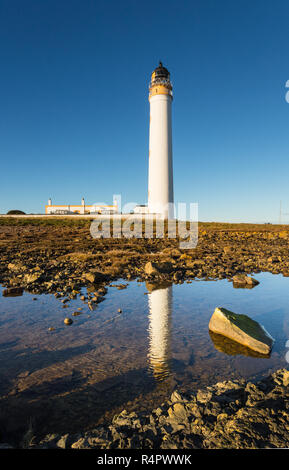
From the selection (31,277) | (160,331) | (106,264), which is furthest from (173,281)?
(31,277)

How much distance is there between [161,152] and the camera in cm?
3406

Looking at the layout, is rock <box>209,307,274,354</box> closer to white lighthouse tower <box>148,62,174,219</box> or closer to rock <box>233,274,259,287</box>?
rock <box>233,274,259,287</box>

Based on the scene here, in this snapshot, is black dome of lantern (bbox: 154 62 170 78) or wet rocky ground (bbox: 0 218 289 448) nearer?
wet rocky ground (bbox: 0 218 289 448)

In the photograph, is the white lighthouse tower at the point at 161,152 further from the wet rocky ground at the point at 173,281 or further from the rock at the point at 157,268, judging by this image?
the rock at the point at 157,268

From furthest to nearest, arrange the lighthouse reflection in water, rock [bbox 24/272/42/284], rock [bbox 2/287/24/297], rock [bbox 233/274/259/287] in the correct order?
rock [bbox 233/274/259/287] < rock [bbox 24/272/42/284] < rock [bbox 2/287/24/297] < the lighthouse reflection in water

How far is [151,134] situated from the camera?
114 ft

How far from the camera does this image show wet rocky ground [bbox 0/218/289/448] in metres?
2.62

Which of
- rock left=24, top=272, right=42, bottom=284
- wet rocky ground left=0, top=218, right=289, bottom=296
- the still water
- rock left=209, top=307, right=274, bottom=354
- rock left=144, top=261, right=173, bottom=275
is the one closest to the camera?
the still water

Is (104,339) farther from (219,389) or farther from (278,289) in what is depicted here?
(278,289)

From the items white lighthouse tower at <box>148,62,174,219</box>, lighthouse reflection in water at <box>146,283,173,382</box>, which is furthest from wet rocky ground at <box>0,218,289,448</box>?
white lighthouse tower at <box>148,62,174,219</box>

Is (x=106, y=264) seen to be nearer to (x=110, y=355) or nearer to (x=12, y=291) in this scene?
(x=12, y=291)

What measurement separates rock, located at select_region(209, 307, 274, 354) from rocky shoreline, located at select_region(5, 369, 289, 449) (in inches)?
75.1

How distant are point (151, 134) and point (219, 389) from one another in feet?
115
